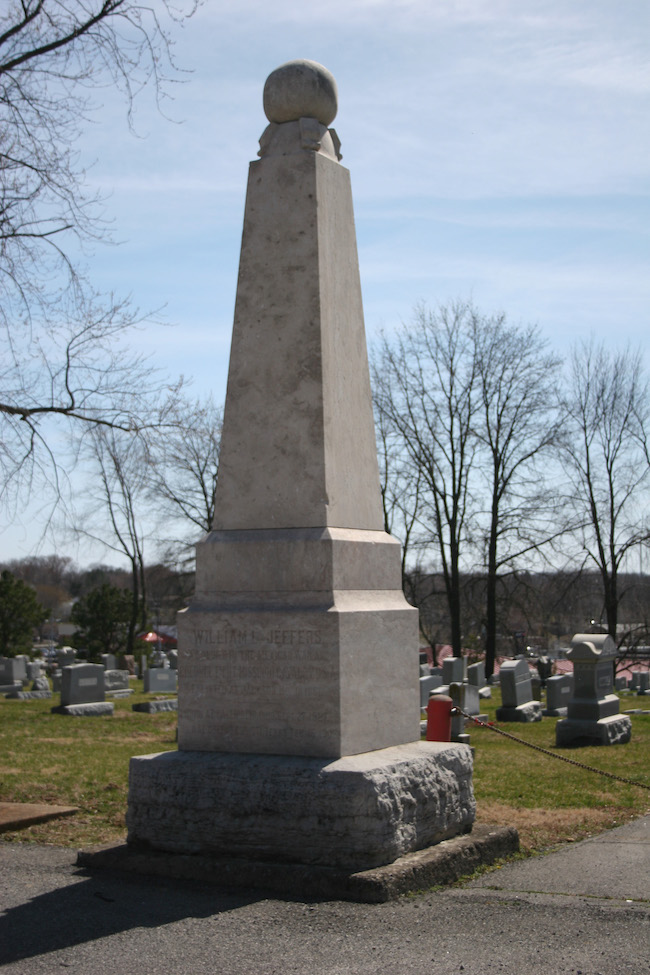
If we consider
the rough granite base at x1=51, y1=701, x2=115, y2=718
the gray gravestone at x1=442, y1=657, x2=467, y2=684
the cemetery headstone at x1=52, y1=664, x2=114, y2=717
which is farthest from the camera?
the gray gravestone at x1=442, y1=657, x2=467, y2=684

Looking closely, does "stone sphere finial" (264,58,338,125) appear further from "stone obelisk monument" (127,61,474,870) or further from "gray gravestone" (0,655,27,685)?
"gray gravestone" (0,655,27,685)

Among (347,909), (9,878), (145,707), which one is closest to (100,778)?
(9,878)

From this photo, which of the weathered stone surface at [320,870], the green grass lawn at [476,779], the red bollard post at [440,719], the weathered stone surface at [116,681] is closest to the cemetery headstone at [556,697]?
the green grass lawn at [476,779]

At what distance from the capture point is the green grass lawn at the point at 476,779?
21.6 ft

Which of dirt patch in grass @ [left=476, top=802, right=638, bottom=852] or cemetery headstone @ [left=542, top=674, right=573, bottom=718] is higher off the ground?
dirt patch in grass @ [left=476, top=802, right=638, bottom=852]

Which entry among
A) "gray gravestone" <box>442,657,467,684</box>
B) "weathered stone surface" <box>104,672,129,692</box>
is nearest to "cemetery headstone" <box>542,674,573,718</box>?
"gray gravestone" <box>442,657,467,684</box>

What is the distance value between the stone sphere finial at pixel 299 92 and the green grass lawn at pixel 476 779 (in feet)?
15.2

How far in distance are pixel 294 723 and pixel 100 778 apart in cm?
444

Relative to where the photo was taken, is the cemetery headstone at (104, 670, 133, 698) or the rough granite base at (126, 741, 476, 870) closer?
the rough granite base at (126, 741, 476, 870)

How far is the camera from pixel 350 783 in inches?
179

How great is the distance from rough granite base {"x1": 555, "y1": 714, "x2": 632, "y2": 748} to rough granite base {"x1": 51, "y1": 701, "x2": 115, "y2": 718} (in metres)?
8.64

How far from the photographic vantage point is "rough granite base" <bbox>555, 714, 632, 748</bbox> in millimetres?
12867

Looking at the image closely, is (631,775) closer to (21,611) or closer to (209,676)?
(209,676)

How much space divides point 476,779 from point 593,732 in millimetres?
4561
